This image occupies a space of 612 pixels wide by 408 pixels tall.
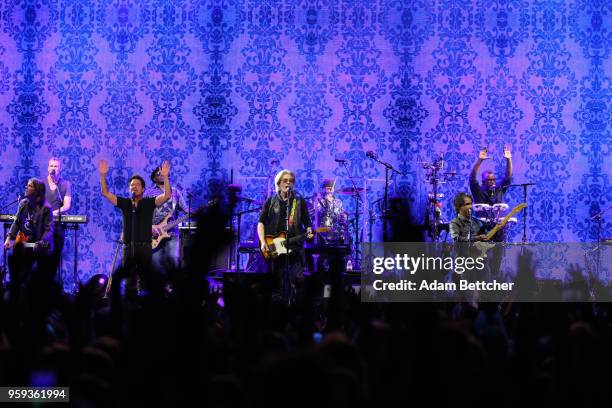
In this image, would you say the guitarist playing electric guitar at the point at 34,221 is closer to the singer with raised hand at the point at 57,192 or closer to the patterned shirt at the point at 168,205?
the singer with raised hand at the point at 57,192

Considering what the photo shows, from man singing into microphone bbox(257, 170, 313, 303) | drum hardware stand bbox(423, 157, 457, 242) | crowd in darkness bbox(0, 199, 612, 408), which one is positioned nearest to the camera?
crowd in darkness bbox(0, 199, 612, 408)

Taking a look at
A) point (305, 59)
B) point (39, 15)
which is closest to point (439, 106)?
point (305, 59)

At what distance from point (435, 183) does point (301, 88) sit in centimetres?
296

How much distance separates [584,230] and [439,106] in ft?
10.7

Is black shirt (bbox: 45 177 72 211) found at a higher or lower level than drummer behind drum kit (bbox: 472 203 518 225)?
higher

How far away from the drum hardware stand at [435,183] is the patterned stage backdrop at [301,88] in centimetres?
35

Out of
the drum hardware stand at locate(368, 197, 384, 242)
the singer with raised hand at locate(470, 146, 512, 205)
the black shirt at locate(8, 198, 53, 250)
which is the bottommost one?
the black shirt at locate(8, 198, 53, 250)

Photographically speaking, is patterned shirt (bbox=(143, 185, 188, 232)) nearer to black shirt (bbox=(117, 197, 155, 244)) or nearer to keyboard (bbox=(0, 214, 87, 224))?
keyboard (bbox=(0, 214, 87, 224))

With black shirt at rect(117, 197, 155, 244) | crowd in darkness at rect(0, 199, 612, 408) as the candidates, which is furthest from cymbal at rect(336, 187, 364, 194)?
crowd in darkness at rect(0, 199, 612, 408)

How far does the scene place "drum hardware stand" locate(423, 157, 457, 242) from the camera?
12195 millimetres

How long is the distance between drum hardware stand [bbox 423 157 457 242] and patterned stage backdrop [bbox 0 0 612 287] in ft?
1.14

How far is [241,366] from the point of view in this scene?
95.7 inches

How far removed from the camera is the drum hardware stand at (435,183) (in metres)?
12.2

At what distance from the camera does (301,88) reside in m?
14.0
